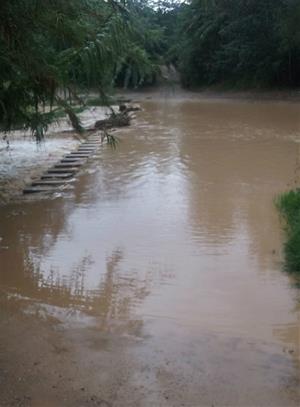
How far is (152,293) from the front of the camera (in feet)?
18.6

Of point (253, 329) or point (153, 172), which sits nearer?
point (253, 329)

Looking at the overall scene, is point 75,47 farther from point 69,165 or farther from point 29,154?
point 29,154

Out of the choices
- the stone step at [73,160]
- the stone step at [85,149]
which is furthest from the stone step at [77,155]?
the stone step at [85,149]

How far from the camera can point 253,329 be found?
475cm

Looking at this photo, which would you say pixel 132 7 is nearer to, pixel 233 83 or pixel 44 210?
pixel 44 210

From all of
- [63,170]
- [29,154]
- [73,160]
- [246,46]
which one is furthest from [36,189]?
[246,46]

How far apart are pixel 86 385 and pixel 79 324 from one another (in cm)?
124

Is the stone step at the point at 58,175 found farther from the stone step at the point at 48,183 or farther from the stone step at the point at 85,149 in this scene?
the stone step at the point at 85,149

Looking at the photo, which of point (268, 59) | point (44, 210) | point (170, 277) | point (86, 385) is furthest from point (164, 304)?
point (268, 59)

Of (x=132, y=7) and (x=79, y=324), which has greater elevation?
(x=132, y=7)

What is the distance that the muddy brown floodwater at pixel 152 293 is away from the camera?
3.73 metres

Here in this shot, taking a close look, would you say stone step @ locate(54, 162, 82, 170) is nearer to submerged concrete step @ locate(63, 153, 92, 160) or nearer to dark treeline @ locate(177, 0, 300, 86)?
submerged concrete step @ locate(63, 153, 92, 160)

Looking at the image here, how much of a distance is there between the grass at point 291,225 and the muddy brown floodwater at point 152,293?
146 mm

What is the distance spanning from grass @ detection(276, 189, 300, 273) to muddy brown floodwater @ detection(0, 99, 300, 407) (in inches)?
5.8
